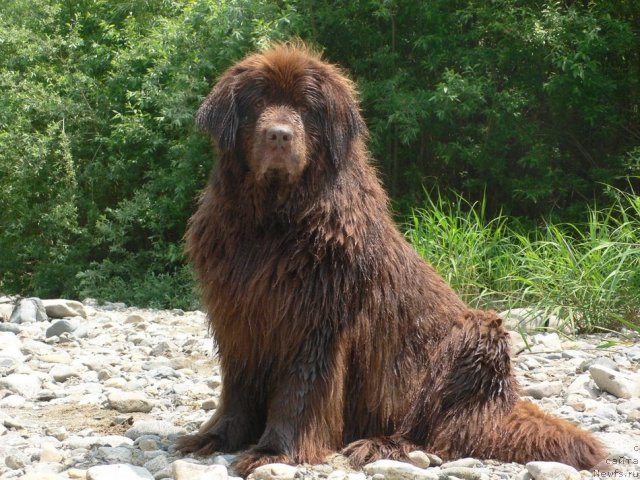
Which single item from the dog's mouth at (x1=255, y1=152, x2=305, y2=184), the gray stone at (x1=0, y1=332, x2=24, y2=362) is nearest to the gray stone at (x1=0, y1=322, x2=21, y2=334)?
the gray stone at (x1=0, y1=332, x2=24, y2=362)

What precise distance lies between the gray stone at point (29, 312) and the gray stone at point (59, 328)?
80 cm

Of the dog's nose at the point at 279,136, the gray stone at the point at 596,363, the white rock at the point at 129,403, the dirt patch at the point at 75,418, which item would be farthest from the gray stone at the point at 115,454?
the gray stone at the point at 596,363

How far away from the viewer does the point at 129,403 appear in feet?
17.7

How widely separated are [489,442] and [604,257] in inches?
→ 156

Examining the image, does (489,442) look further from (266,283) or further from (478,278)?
(478,278)

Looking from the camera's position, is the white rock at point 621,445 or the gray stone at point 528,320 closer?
the white rock at point 621,445

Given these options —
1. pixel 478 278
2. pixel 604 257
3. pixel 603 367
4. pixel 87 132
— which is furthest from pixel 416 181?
pixel 603 367

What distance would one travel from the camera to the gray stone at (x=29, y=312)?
8797 mm

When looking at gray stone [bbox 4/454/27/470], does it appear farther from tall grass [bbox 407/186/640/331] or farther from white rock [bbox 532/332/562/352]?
tall grass [bbox 407/186/640/331]

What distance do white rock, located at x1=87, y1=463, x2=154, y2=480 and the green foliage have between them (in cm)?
515

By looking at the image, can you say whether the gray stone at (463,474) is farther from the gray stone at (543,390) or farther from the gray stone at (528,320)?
the gray stone at (528,320)

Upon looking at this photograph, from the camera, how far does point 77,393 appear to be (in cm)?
588

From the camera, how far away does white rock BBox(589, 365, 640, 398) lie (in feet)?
17.8

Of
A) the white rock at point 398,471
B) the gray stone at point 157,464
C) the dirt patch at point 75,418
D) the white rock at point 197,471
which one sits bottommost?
the dirt patch at point 75,418
